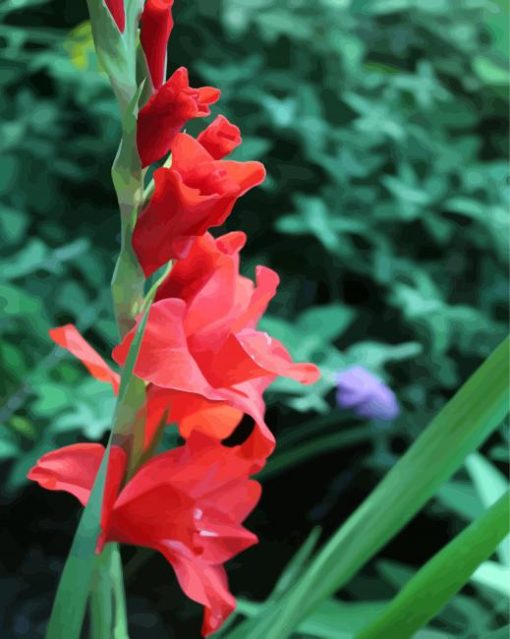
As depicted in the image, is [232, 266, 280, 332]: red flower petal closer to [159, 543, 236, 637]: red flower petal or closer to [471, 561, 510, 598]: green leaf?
[159, 543, 236, 637]: red flower petal

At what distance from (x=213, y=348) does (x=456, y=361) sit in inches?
33.9

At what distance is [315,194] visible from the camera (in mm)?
1161

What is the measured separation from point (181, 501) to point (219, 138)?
0.47 ft

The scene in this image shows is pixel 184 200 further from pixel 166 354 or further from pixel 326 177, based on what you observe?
pixel 326 177

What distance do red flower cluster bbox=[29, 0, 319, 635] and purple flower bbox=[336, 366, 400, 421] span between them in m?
0.54

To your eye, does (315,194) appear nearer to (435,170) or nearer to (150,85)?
(435,170)

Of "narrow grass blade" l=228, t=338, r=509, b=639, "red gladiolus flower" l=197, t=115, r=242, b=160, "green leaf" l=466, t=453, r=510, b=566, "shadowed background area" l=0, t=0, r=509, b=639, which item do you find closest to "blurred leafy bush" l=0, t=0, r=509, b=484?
"shadowed background area" l=0, t=0, r=509, b=639

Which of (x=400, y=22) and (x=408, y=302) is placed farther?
(x=400, y=22)

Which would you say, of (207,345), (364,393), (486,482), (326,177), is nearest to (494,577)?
(486,482)

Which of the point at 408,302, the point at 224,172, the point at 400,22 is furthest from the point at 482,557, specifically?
the point at 400,22

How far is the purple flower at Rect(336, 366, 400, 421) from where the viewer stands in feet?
3.03

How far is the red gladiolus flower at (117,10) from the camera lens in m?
0.33

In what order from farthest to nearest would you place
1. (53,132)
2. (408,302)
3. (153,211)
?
(53,132) < (408,302) < (153,211)

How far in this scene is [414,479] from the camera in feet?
1.35
